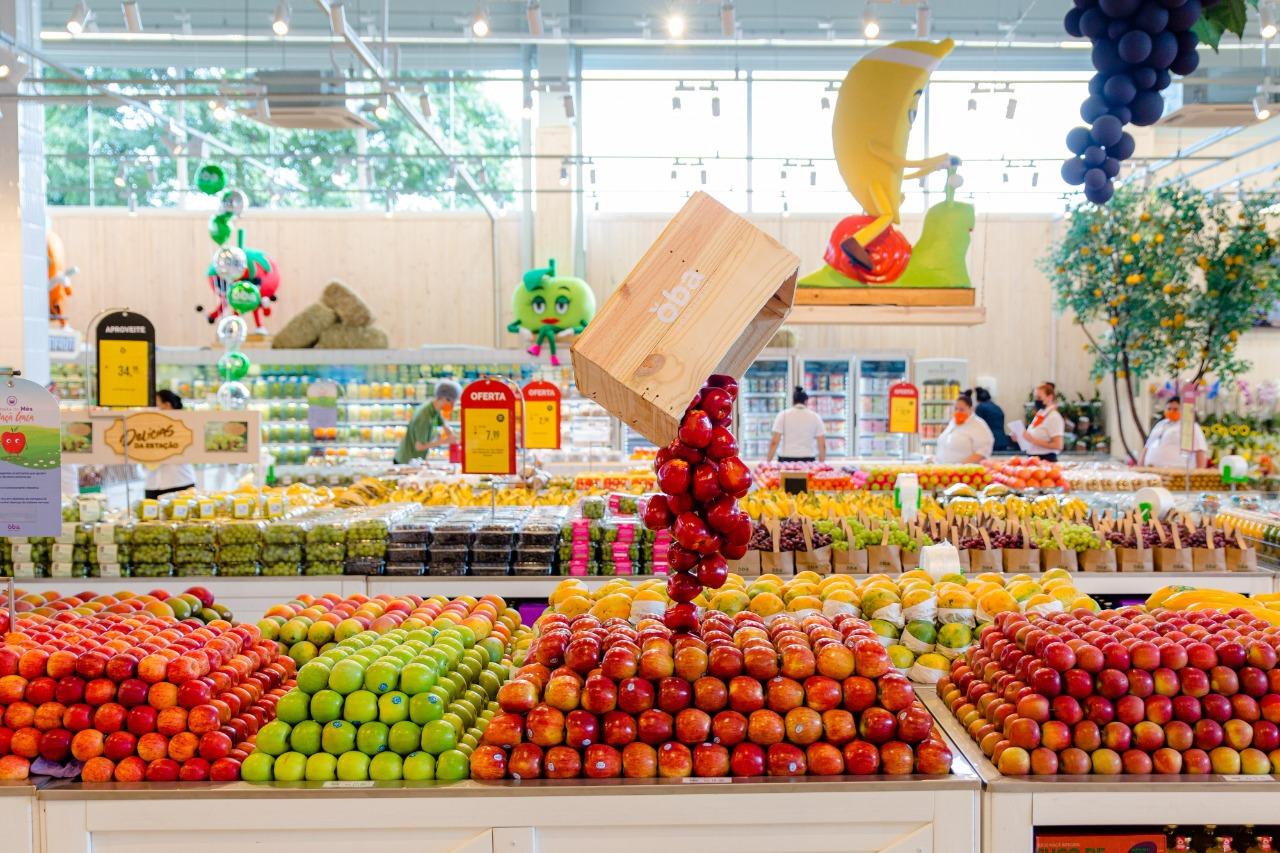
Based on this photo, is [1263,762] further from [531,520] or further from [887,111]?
[887,111]

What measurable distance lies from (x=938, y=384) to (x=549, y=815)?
11.5 m

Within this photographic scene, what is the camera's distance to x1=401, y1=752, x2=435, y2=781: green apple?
2693 mm

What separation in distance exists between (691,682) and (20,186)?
7.24 meters

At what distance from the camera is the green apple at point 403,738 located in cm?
273

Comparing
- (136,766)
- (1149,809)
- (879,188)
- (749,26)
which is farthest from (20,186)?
(749,26)

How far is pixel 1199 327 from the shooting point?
1092 centimetres

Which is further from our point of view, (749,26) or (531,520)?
(749,26)

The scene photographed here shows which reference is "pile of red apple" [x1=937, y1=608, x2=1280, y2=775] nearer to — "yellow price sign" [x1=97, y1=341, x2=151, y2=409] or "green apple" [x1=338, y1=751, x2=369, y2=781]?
"green apple" [x1=338, y1=751, x2=369, y2=781]

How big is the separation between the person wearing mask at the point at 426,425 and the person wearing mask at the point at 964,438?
459cm

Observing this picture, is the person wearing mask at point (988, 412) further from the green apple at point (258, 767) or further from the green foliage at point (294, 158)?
the green apple at point (258, 767)

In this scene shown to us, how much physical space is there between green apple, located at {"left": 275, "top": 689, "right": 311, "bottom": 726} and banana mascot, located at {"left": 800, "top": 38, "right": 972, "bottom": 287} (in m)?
4.67

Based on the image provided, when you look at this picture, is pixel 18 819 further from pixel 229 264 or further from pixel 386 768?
pixel 229 264

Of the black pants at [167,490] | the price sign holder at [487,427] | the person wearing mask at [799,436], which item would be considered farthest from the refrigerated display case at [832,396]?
the price sign holder at [487,427]

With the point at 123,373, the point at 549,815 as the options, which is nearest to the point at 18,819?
the point at 549,815
